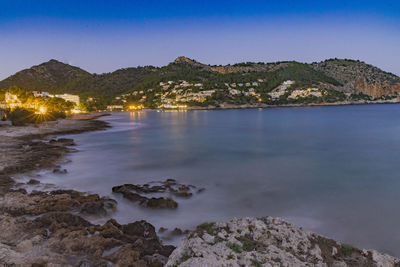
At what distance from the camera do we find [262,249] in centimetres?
509

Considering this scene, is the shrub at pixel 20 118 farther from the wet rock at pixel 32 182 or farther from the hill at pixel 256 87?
the hill at pixel 256 87

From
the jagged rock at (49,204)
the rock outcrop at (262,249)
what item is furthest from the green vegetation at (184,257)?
the jagged rock at (49,204)

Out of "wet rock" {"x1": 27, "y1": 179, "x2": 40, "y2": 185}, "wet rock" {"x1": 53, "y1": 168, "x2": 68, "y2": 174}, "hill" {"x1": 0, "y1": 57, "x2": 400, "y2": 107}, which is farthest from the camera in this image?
"hill" {"x1": 0, "y1": 57, "x2": 400, "y2": 107}

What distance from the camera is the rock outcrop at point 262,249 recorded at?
15.2 feet

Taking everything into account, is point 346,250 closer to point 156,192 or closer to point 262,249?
point 262,249

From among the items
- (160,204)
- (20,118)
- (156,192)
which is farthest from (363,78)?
(160,204)

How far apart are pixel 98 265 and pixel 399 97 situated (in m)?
Answer: 207

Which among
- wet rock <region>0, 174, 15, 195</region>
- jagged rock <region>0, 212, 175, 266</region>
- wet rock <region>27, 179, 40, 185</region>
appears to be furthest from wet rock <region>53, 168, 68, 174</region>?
jagged rock <region>0, 212, 175, 266</region>

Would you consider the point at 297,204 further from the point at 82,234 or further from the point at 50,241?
the point at 50,241

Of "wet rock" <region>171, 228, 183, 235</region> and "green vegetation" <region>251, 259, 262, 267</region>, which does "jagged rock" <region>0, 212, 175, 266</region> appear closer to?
"wet rock" <region>171, 228, 183, 235</region>

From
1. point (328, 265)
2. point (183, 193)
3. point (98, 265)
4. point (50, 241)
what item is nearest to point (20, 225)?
point (50, 241)

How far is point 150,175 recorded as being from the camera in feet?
50.5

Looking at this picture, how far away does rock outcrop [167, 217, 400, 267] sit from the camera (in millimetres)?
4637

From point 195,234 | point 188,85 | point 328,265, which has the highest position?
point 188,85
